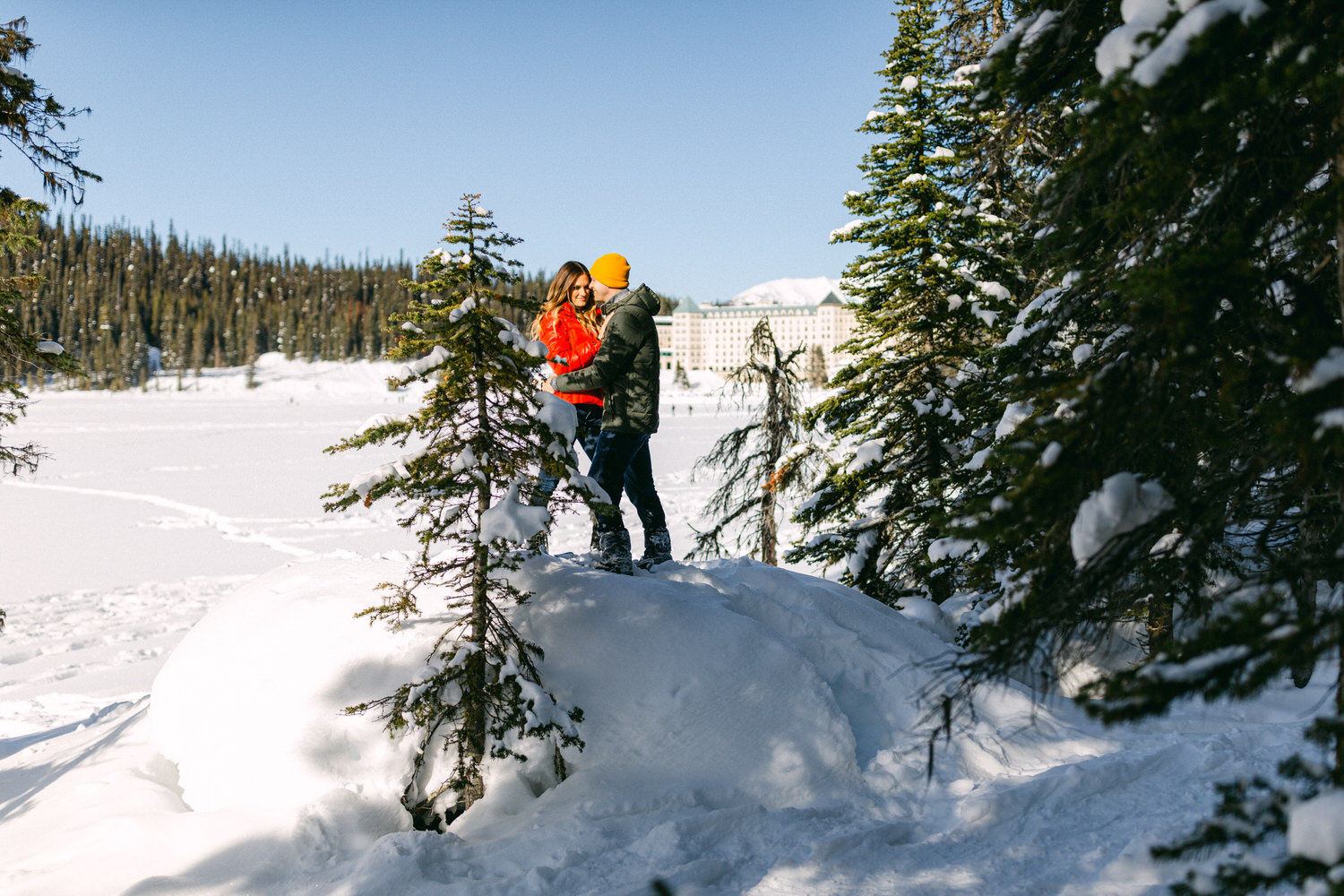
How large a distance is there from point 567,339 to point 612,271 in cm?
58

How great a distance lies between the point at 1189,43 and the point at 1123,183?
0.94m

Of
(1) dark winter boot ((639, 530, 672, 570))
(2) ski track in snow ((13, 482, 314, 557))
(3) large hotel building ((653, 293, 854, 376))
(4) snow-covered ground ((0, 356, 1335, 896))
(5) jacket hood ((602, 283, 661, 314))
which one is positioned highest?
(3) large hotel building ((653, 293, 854, 376))

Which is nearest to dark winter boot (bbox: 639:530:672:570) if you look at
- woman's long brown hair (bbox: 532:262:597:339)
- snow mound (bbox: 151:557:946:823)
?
snow mound (bbox: 151:557:946:823)

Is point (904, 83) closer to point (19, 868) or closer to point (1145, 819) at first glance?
point (1145, 819)

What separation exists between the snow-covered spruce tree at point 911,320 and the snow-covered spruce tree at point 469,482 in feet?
16.4

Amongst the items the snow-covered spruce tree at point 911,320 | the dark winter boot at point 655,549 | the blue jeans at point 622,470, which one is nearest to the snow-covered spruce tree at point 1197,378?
the blue jeans at point 622,470

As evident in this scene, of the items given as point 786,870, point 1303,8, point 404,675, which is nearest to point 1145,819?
point 786,870

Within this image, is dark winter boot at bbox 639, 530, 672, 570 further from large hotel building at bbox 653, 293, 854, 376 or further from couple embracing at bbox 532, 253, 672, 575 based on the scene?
large hotel building at bbox 653, 293, 854, 376

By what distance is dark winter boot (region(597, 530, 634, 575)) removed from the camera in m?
5.67

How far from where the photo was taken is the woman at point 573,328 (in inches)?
217

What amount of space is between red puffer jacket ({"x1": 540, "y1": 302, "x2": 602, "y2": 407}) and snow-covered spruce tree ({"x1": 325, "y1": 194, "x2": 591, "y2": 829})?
3.08 ft

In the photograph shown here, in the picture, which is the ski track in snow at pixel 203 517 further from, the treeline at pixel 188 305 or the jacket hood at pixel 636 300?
the treeline at pixel 188 305

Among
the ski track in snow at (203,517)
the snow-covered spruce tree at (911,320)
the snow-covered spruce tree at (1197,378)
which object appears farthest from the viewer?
the ski track in snow at (203,517)

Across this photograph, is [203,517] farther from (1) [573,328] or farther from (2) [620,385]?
(2) [620,385]
